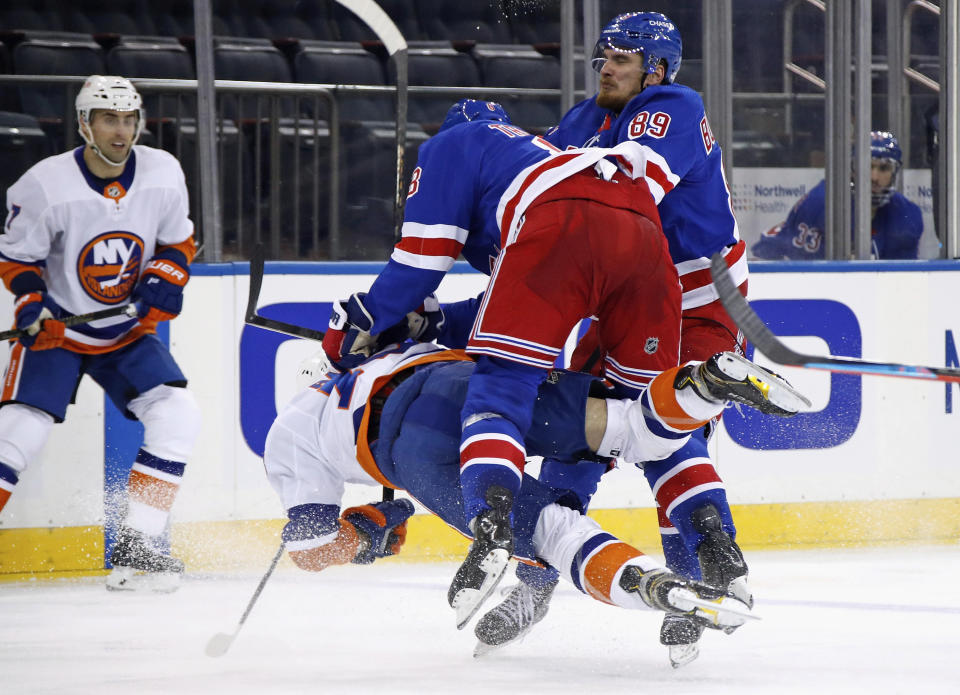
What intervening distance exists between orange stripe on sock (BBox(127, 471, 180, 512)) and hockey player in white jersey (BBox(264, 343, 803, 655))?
4.02 ft

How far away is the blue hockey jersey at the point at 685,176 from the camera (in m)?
2.67

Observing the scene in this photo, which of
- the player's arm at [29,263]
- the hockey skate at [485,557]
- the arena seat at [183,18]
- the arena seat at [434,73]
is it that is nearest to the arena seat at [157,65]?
the arena seat at [183,18]

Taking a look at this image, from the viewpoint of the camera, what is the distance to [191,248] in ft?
12.5

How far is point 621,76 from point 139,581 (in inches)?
71.9

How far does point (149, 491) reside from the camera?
11.8 feet

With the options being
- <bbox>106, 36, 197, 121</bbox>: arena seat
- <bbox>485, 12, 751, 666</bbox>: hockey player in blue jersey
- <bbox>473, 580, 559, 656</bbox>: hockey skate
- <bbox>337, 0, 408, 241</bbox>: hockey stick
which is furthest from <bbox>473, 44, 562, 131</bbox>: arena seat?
<bbox>473, 580, 559, 656</bbox>: hockey skate

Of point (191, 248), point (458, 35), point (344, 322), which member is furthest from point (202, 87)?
point (344, 322)

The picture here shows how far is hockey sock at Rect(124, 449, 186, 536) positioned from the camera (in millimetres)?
3611

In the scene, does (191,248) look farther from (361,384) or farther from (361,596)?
(361,384)

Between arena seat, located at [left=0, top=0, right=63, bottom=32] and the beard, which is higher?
arena seat, located at [left=0, top=0, right=63, bottom=32]

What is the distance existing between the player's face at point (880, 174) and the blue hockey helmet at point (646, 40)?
1.76 metres

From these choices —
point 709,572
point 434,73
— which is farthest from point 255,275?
point 434,73

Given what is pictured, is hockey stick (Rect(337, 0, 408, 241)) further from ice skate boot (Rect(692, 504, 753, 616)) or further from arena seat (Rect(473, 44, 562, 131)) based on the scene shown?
ice skate boot (Rect(692, 504, 753, 616))

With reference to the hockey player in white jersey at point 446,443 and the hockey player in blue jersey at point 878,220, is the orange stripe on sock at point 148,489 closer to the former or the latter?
the hockey player in white jersey at point 446,443
